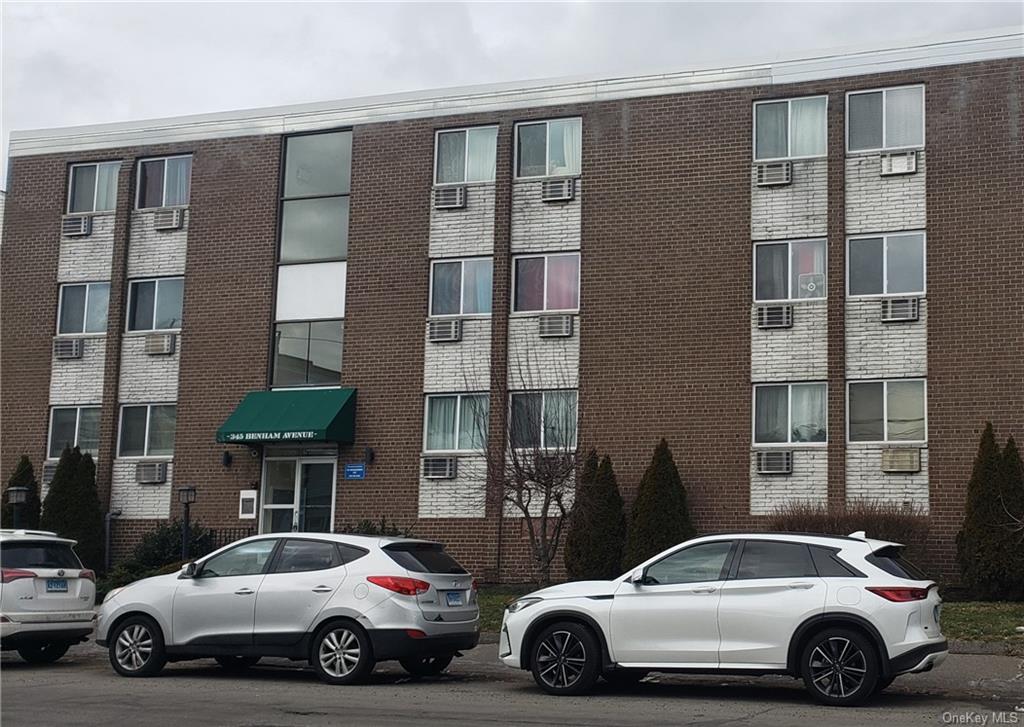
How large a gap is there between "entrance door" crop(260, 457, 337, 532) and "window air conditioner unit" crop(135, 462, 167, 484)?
7.38ft

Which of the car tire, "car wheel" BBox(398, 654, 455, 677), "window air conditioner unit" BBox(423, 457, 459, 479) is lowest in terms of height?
"car wheel" BBox(398, 654, 455, 677)

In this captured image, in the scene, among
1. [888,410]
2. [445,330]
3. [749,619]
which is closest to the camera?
[749,619]

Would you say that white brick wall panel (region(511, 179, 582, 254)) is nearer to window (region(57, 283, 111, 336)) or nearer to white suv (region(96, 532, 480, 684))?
window (region(57, 283, 111, 336))

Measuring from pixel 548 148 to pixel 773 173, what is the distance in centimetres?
449

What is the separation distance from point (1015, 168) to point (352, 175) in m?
12.6

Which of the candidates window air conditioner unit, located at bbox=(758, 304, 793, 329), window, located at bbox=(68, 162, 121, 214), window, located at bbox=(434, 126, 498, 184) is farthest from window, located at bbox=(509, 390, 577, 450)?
window, located at bbox=(68, 162, 121, 214)

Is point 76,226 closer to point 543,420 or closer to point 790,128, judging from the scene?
point 543,420

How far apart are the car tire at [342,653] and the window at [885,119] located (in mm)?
14550

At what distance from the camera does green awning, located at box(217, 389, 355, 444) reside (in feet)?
82.7

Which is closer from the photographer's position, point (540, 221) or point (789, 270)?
point (789, 270)

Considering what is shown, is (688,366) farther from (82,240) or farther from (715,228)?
(82,240)

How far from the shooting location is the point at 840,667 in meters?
11.6

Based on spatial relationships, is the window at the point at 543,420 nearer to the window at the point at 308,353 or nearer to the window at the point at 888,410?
the window at the point at 308,353

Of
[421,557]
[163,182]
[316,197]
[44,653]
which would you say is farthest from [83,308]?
[421,557]
